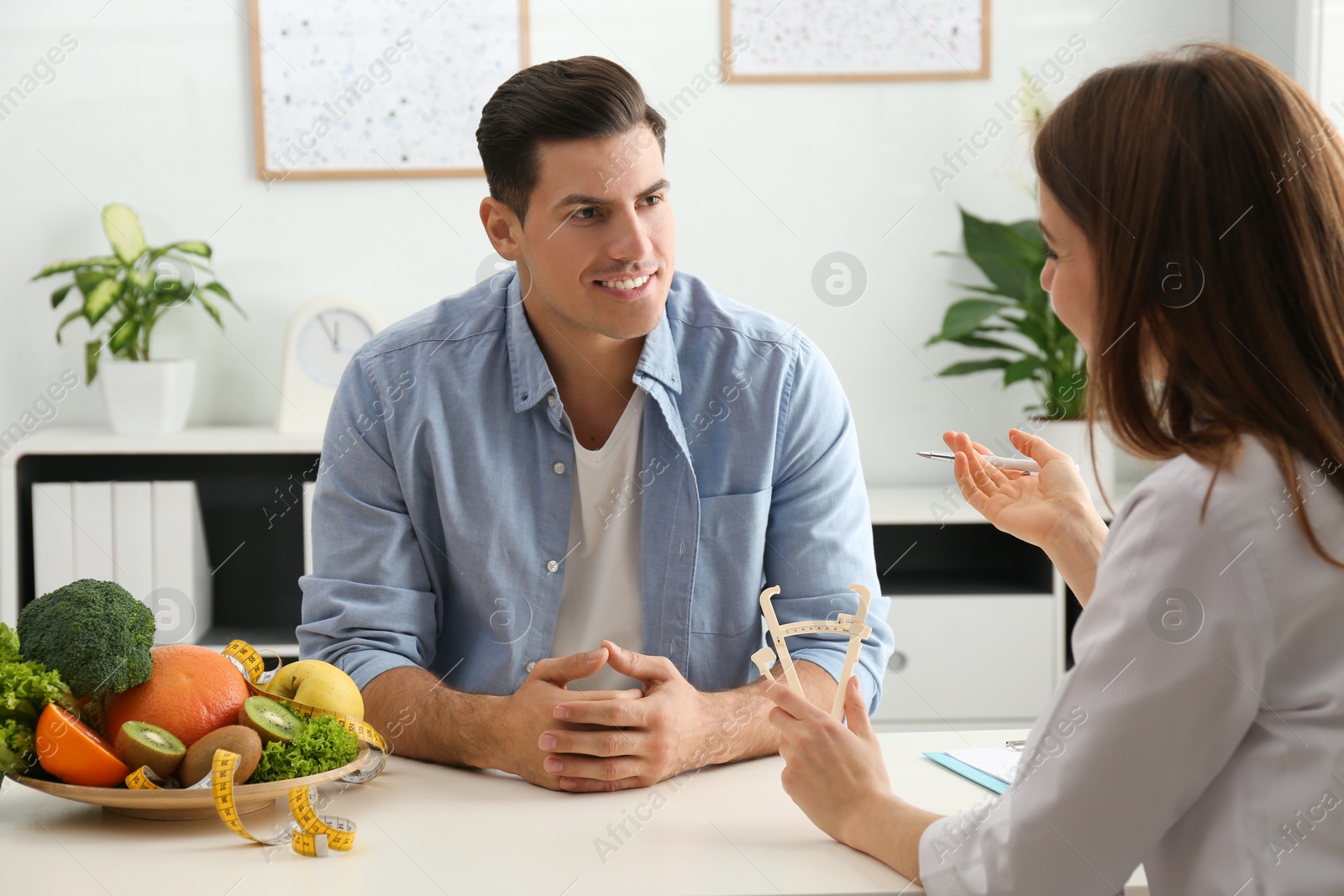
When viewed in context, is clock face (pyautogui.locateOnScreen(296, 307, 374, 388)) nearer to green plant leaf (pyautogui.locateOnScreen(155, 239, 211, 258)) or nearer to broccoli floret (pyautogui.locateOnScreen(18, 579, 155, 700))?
green plant leaf (pyautogui.locateOnScreen(155, 239, 211, 258))

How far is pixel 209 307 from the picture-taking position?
2.81 m

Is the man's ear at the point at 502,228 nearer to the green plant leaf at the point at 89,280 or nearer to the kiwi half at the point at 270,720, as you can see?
the kiwi half at the point at 270,720

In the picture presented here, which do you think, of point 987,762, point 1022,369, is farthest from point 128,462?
point 987,762

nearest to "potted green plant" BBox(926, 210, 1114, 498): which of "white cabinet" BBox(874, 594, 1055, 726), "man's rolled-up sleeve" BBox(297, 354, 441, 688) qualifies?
"white cabinet" BBox(874, 594, 1055, 726)

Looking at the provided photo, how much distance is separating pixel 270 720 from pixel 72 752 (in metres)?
0.17

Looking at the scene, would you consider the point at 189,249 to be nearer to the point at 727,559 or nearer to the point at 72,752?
the point at 727,559

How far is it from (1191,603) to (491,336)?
1.09 meters

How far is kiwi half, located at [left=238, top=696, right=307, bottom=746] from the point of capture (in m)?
1.11

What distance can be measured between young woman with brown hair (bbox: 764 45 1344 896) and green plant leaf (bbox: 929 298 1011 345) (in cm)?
188

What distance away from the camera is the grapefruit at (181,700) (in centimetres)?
111

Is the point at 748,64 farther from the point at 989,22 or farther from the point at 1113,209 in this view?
the point at 1113,209

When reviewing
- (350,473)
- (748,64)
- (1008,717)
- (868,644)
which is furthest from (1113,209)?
(748,64)

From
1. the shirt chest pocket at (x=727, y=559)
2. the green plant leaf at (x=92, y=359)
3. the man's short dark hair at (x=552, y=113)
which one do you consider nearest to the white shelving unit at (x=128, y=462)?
the green plant leaf at (x=92, y=359)

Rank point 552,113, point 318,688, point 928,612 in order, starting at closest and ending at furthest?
point 318,688 < point 552,113 < point 928,612
